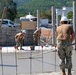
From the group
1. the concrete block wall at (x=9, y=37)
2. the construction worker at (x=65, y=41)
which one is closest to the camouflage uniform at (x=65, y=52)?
the construction worker at (x=65, y=41)

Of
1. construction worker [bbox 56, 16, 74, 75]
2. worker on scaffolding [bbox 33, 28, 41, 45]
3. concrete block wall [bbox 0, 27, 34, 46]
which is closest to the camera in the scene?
construction worker [bbox 56, 16, 74, 75]

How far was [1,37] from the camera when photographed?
31281 millimetres

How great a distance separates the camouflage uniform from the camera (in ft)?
33.0

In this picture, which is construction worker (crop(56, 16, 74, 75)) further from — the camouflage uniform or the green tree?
the green tree

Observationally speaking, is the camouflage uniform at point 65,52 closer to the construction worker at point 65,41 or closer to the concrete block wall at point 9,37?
the construction worker at point 65,41

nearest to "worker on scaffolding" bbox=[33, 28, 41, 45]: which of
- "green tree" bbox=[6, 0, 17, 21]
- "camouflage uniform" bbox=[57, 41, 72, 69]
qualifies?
"camouflage uniform" bbox=[57, 41, 72, 69]

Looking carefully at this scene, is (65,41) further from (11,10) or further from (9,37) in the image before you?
(11,10)

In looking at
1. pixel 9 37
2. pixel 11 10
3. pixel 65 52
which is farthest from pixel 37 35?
pixel 11 10

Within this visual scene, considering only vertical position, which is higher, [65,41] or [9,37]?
[65,41]

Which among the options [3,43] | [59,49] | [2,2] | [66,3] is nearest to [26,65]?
[59,49]

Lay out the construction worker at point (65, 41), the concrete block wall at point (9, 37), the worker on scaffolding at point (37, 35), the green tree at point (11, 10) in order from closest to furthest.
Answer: the construction worker at point (65, 41) → the worker on scaffolding at point (37, 35) → the concrete block wall at point (9, 37) → the green tree at point (11, 10)

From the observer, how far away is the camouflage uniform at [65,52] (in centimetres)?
1007

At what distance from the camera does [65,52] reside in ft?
33.3

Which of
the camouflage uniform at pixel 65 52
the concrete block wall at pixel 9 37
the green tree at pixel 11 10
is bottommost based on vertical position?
the concrete block wall at pixel 9 37
